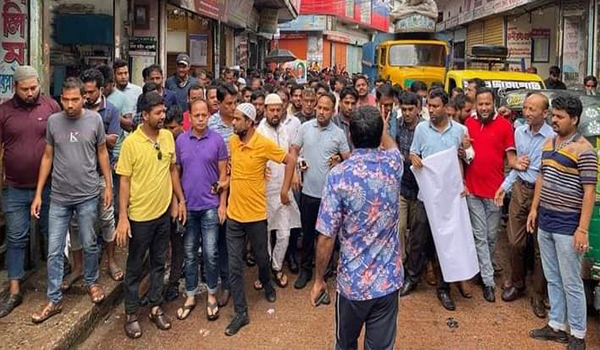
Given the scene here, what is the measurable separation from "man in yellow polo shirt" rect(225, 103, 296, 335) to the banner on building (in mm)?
2492

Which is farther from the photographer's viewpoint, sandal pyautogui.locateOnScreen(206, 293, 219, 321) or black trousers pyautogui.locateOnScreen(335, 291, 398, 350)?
sandal pyautogui.locateOnScreen(206, 293, 219, 321)

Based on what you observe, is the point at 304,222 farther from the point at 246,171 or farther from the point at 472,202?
the point at 472,202

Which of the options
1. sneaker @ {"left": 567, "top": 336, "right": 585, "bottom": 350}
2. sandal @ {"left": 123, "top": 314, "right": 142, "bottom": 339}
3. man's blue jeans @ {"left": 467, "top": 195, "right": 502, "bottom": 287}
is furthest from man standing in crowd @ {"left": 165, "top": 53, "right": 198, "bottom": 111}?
sneaker @ {"left": 567, "top": 336, "right": 585, "bottom": 350}

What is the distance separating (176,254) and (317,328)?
142 centimetres

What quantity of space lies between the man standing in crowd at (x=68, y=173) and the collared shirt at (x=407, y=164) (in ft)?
9.00

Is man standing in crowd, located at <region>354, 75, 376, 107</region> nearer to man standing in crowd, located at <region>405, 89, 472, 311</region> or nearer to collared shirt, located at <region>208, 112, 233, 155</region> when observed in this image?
man standing in crowd, located at <region>405, 89, 472, 311</region>

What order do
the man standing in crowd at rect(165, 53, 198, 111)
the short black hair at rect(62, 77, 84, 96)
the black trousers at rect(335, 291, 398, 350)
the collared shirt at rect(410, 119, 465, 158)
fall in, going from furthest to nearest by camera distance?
the man standing in crowd at rect(165, 53, 198, 111)
the collared shirt at rect(410, 119, 465, 158)
the short black hair at rect(62, 77, 84, 96)
the black trousers at rect(335, 291, 398, 350)

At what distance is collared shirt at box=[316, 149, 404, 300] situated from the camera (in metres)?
3.23

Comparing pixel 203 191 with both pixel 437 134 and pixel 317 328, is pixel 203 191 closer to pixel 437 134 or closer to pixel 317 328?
pixel 317 328

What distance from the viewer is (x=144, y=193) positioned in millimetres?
4727

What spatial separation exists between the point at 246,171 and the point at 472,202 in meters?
2.13

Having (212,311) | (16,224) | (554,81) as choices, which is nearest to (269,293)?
(212,311)

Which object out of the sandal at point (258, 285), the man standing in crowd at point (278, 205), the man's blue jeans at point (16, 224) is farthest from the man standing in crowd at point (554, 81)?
the man's blue jeans at point (16, 224)

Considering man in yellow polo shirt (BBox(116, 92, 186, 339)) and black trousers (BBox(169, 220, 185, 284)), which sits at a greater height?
man in yellow polo shirt (BBox(116, 92, 186, 339))
